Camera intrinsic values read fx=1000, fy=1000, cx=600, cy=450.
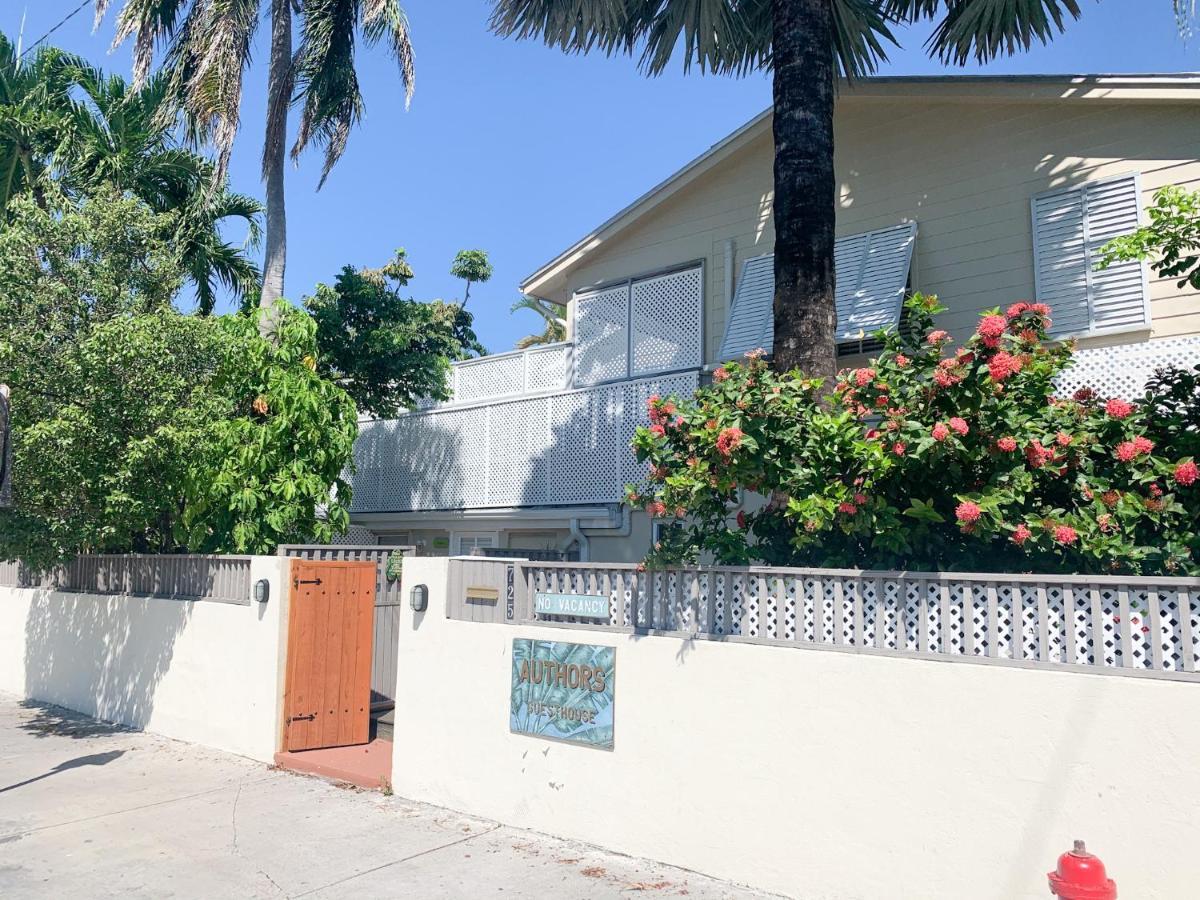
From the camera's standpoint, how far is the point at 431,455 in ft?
50.8

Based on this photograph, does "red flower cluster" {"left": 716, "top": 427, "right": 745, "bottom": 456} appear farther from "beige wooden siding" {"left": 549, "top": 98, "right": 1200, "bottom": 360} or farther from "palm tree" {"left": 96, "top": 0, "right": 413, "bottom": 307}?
"palm tree" {"left": 96, "top": 0, "right": 413, "bottom": 307}

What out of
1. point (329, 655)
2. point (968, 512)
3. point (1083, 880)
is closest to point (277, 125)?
point (329, 655)

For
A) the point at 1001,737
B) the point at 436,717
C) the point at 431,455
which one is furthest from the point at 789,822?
the point at 431,455

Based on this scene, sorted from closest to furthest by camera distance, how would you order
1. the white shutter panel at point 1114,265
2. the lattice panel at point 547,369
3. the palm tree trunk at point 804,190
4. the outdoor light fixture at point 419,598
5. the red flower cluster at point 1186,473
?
the red flower cluster at point 1186,473, the palm tree trunk at point 804,190, the outdoor light fixture at point 419,598, the white shutter panel at point 1114,265, the lattice panel at point 547,369

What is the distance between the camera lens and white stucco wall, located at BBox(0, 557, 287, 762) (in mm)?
9891

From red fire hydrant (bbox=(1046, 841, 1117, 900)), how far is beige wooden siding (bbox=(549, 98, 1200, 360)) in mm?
7346

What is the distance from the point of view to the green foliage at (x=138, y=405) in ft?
33.4

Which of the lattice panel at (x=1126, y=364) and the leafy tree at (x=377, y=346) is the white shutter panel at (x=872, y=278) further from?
the leafy tree at (x=377, y=346)

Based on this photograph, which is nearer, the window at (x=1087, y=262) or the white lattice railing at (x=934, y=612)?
the white lattice railing at (x=934, y=612)

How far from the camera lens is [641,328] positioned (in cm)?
1358

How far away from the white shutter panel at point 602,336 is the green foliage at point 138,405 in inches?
143

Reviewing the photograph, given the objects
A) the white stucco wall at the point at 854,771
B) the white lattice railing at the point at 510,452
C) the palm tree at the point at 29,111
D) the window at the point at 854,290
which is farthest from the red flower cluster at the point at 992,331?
the palm tree at the point at 29,111

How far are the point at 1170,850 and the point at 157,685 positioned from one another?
10.2m

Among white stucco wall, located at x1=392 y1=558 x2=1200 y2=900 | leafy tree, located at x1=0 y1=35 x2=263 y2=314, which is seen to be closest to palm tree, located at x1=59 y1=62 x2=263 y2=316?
leafy tree, located at x1=0 y1=35 x2=263 y2=314
